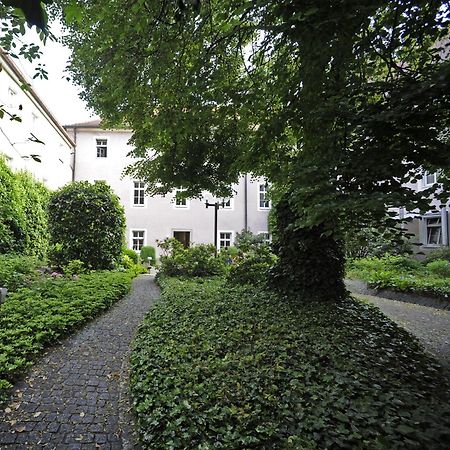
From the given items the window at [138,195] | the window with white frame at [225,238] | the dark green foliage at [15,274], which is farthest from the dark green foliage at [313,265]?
the window at [138,195]

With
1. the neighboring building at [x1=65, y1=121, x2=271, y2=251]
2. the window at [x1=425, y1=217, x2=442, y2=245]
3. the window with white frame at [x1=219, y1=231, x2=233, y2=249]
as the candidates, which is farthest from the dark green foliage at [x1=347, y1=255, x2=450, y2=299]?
the window with white frame at [x1=219, y1=231, x2=233, y2=249]

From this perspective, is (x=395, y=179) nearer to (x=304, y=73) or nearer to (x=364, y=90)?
(x=364, y=90)

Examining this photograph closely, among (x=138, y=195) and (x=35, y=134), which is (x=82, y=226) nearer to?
(x=35, y=134)

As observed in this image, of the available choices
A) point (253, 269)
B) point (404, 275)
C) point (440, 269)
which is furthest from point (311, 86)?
point (440, 269)

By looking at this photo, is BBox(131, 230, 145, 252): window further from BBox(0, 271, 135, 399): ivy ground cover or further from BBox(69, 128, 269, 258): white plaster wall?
BBox(0, 271, 135, 399): ivy ground cover

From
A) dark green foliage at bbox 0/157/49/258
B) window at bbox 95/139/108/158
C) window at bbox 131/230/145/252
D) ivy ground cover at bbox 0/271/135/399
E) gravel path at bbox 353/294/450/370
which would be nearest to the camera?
ivy ground cover at bbox 0/271/135/399

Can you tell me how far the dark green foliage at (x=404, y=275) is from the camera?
8305 mm

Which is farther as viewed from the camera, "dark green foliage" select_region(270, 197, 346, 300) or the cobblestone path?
"dark green foliage" select_region(270, 197, 346, 300)

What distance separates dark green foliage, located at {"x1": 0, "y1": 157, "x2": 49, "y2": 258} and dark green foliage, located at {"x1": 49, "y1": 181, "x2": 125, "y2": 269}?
1106 mm

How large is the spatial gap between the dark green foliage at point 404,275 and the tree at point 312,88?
5756 mm

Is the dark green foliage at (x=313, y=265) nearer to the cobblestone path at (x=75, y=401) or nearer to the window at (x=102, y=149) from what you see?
the cobblestone path at (x=75, y=401)

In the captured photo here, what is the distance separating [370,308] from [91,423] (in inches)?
185

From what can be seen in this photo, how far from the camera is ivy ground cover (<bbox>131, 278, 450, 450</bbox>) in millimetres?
2180

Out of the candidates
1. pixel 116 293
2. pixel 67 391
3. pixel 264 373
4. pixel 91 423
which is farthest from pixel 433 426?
pixel 116 293
